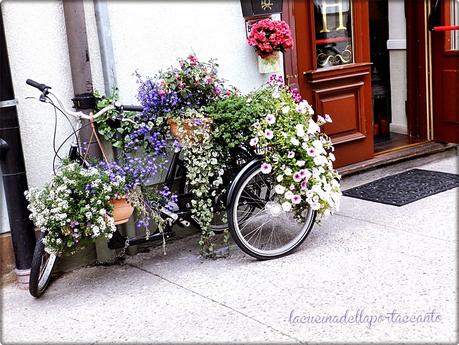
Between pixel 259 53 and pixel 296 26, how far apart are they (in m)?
0.71

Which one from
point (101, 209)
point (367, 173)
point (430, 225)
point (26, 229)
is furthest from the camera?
point (367, 173)

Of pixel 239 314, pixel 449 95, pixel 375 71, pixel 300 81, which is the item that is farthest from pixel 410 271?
pixel 375 71

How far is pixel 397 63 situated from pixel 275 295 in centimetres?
462

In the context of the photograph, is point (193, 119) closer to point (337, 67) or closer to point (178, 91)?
point (178, 91)

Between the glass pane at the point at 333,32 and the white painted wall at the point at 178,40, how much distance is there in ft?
2.93

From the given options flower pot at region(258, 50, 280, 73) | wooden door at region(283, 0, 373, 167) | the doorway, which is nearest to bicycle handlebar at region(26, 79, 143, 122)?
flower pot at region(258, 50, 280, 73)

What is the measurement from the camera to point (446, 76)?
720cm

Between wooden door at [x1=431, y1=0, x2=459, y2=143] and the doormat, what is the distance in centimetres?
86

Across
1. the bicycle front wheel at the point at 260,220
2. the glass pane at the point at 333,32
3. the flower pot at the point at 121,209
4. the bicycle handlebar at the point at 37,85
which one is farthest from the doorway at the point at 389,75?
the bicycle handlebar at the point at 37,85

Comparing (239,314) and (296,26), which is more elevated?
(296,26)

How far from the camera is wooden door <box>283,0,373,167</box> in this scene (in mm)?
6176

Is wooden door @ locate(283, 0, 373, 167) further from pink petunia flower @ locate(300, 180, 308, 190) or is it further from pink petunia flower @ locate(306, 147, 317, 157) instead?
pink petunia flower @ locate(300, 180, 308, 190)

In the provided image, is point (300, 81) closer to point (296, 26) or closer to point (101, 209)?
point (296, 26)

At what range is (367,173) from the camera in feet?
22.1
